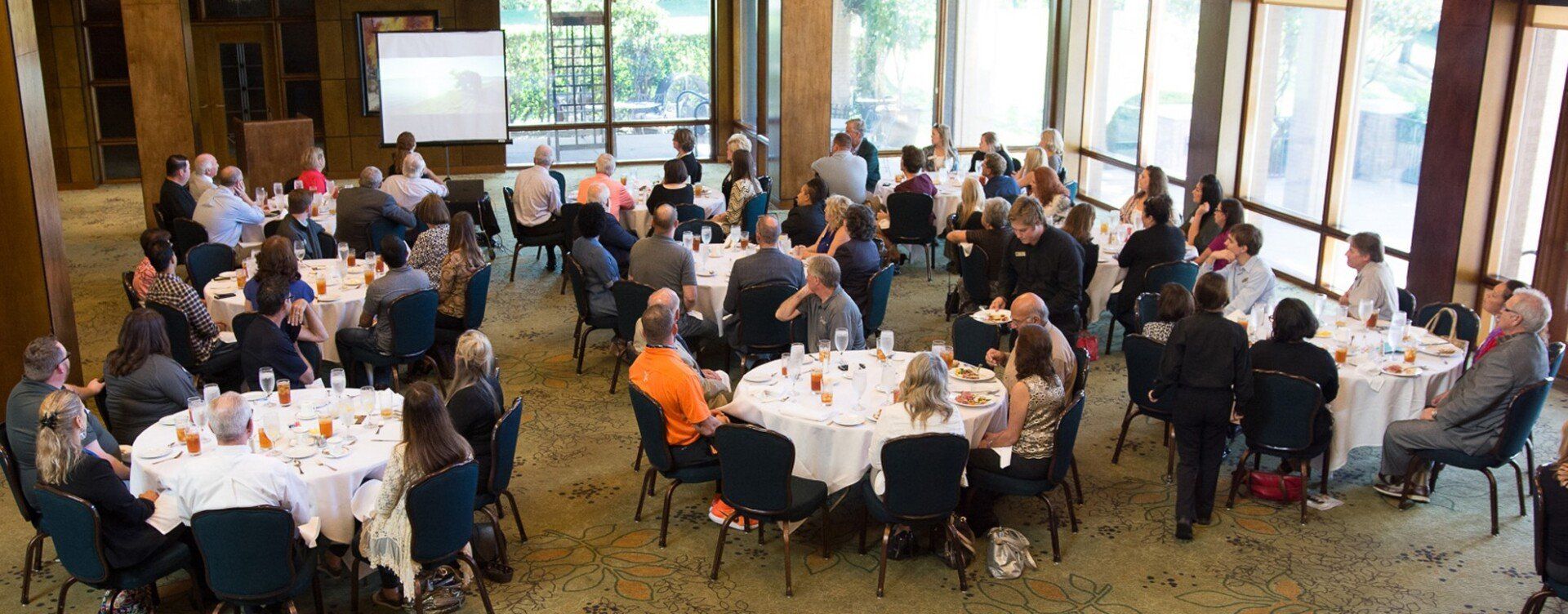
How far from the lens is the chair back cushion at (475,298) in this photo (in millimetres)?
9109

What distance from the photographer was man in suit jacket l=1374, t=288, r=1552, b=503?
668cm

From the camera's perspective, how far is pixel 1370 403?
23.9 ft

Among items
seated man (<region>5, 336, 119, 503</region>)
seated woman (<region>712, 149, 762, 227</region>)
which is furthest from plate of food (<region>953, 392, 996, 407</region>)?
seated woman (<region>712, 149, 762, 227</region>)

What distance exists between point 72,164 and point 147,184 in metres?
4.46

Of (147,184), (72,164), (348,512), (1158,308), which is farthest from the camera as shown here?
(72,164)

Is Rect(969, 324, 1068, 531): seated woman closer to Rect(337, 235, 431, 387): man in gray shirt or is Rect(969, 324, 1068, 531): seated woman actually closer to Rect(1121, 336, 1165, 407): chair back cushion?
Rect(1121, 336, 1165, 407): chair back cushion

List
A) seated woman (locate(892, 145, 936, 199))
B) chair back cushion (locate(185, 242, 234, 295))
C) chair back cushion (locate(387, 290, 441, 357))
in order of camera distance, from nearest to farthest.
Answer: chair back cushion (locate(387, 290, 441, 357)) < chair back cushion (locate(185, 242, 234, 295)) < seated woman (locate(892, 145, 936, 199))

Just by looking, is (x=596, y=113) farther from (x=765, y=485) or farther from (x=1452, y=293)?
(x=765, y=485)

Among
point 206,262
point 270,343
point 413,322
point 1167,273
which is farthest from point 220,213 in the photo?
point 1167,273

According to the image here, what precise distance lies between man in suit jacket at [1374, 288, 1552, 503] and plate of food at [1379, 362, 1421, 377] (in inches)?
8.2

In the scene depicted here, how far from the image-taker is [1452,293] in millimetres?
10039

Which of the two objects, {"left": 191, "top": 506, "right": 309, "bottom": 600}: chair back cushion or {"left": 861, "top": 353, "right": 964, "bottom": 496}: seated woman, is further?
{"left": 861, "top": 353, "right": 964, "bottom": 496}: seated woman

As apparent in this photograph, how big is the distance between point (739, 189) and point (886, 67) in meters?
6.76

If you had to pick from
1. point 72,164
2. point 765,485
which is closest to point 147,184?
point 72,164
